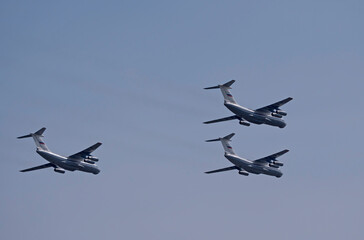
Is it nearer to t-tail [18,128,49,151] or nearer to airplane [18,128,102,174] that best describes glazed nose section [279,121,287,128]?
airplane [18,128,102,174]

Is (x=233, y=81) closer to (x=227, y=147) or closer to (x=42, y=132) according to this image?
(x=227, y=147)

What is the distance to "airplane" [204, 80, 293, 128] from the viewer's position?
10206 centimetres

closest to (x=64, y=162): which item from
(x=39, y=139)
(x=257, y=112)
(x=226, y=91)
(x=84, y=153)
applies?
(x=84, y=153)

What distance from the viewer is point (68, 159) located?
332ft

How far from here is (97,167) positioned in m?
103

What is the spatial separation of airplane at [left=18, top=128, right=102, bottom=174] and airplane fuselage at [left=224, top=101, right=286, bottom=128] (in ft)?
42.7

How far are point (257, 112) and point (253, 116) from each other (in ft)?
2.07

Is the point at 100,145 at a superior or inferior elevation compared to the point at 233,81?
inferior

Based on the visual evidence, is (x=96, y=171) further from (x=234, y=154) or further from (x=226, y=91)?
(x=226, y=91)

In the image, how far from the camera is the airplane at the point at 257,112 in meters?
102

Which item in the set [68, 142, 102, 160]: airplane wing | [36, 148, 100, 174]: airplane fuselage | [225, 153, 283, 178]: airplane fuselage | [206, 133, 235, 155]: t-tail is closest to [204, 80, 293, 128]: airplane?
[206, 133, 235, 155]: t-tail

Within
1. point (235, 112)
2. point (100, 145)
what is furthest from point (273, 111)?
point (100, 145)

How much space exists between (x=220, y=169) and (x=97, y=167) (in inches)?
495

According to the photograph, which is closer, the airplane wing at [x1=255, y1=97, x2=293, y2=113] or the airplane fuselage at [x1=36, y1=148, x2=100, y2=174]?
the airplane fuselage at [x1=36, y1=148, x2=100, y2=174]
